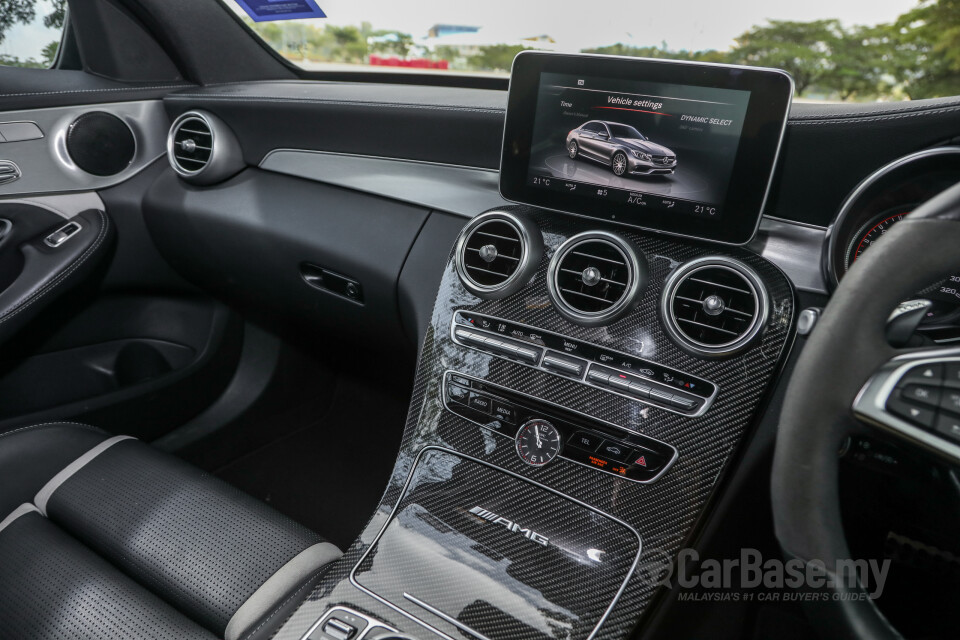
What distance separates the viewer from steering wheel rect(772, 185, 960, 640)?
61cm

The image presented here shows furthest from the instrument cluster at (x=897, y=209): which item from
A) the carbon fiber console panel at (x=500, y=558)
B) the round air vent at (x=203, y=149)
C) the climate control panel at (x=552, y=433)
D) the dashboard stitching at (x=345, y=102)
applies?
the round air vent at (x=203, y=149)

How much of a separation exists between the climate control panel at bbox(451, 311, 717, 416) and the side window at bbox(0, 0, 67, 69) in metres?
1.50

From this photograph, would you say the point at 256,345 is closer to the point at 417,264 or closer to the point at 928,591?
the point at 417,264

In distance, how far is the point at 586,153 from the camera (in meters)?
1.17

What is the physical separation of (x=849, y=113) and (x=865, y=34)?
25cm

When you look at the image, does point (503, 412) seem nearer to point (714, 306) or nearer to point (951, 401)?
point (714, 306)

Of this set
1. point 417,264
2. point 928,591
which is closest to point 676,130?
point 417,264

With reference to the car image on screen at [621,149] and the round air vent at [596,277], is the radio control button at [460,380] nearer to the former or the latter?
the round air vent at [596,277]

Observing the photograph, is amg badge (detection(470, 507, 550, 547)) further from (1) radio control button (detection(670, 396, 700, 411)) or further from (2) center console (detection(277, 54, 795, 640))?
(1) radio control button (detection(670, 396, 700, 411))

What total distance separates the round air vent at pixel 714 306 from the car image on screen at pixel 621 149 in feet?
0.55

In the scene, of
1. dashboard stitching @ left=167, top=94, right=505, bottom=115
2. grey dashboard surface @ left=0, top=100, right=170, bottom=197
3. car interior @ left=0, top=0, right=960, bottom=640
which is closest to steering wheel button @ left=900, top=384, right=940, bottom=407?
car interior @ left=0, top=0, right=960, bottom=640

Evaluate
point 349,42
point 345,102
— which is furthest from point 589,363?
point 349,42

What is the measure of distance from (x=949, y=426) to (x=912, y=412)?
3cm

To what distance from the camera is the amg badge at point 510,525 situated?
3.46 feet
